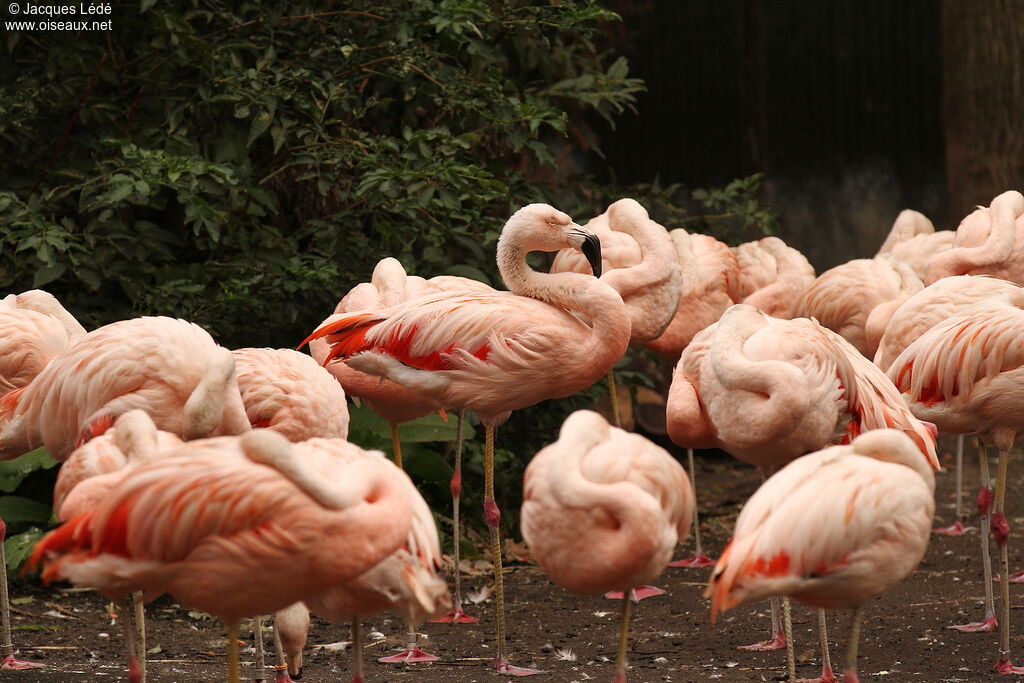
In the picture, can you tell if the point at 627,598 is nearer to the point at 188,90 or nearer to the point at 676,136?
the point at 188,90

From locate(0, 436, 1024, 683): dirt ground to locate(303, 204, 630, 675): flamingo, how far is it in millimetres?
397

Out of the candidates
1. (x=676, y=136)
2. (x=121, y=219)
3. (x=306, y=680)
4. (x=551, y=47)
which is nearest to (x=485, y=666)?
(x=306, y=680)

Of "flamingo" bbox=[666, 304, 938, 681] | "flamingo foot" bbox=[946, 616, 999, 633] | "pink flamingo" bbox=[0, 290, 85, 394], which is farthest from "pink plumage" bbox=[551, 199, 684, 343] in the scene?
"pink flamingo" bbox=[0, 290, 85, 394]

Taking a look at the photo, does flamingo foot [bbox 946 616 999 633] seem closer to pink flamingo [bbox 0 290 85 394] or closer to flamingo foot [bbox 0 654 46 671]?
flamingo foot [bbox 0 654 46 671]

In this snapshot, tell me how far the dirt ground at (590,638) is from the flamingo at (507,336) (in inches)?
15.6

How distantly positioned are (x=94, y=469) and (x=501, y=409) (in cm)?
164

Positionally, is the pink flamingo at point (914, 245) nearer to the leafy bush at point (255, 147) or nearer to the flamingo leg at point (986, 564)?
the leafy bush at point (255, 147)

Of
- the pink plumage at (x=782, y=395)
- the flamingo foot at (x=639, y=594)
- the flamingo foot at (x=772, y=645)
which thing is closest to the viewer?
the pink plumage at (x=782, y=395)

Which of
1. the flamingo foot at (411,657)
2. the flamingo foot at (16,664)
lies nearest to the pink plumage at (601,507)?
the flamingo foot at (411,657)

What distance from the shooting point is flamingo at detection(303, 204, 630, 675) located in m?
4.51

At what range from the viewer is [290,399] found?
435 centimetres

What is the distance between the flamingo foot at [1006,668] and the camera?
4.36m

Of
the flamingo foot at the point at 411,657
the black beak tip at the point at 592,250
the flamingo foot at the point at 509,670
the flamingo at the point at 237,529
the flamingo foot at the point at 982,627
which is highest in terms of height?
the black beak tip at the point at 592,250

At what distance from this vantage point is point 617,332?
453cm
